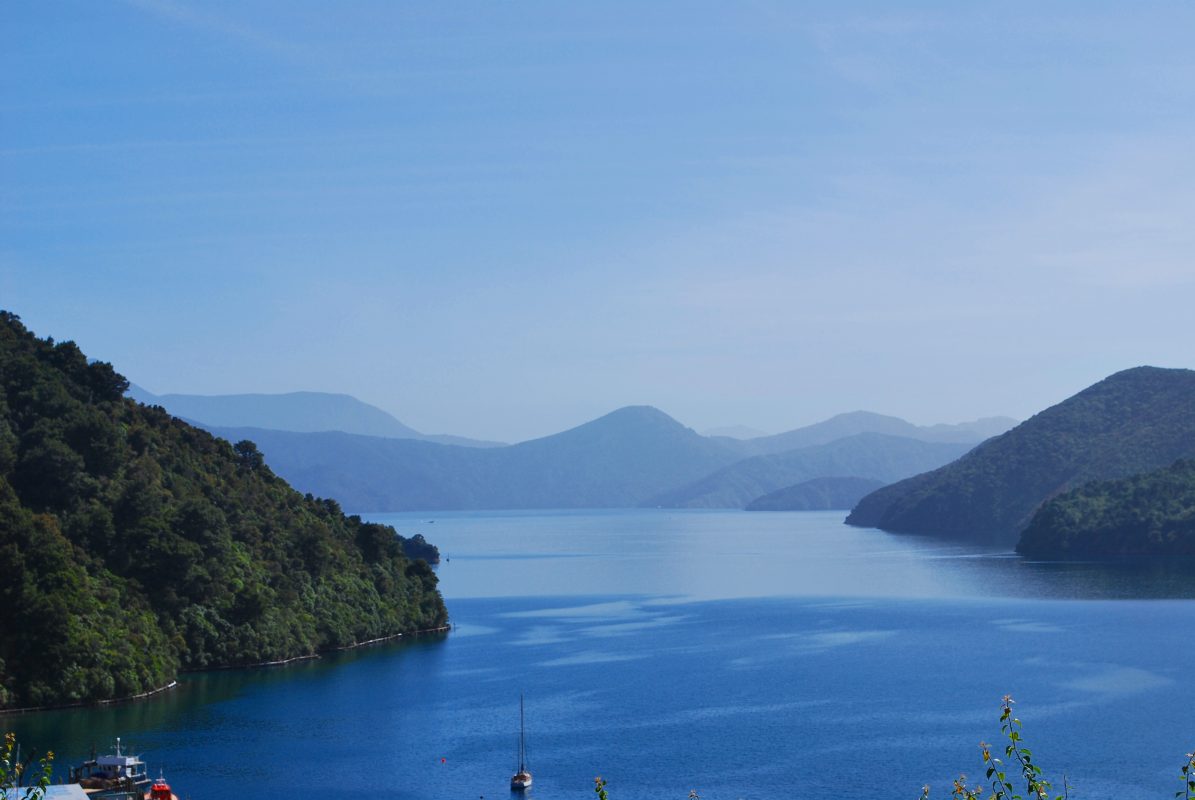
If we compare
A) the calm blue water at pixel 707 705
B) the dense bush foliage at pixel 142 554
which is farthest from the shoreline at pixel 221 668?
the calm blue water at pixel 707 705

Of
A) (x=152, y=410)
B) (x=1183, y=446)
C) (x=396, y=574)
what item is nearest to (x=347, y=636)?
(x=396, y=574)

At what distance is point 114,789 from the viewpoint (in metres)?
41.9

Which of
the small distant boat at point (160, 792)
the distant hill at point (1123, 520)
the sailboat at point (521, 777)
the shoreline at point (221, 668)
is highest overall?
the distant hill at point (1123, 520)

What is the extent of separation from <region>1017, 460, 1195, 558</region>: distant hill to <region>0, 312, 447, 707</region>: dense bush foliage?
89.7 metres

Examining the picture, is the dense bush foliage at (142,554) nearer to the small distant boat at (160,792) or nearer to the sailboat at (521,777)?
the small distant boat at (160,792)

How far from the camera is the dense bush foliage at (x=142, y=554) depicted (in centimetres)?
5722

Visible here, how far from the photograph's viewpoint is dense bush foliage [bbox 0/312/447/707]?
57219mm

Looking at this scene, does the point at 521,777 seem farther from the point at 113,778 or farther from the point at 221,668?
the point at 221,668

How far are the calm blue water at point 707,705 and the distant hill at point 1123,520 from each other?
38806 millimetres

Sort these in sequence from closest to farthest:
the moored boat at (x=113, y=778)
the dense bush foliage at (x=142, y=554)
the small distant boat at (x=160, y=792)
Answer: the small distant boat at (x=160, y=792) → the moored boat at (x=113, y=778) → the dense bush foliage at (x=142, y=554)

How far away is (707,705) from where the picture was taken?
199 feet

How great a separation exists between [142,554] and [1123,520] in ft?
383

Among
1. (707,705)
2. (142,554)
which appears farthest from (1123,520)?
(142,554)

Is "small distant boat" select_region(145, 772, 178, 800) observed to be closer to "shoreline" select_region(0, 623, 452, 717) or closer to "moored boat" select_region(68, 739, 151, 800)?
"moored boat" select_region(68, 739, 151, 800)
